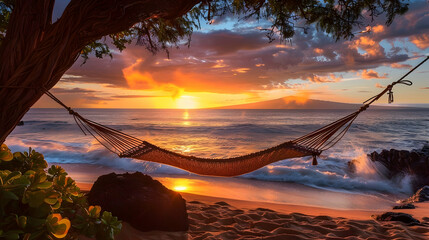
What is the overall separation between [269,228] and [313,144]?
2.82 ft

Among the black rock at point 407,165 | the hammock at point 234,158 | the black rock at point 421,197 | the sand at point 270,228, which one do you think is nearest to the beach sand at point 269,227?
the sand at point 270,228

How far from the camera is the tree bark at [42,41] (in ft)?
4.33

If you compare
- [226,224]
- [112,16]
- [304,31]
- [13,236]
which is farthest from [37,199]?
[304,31]

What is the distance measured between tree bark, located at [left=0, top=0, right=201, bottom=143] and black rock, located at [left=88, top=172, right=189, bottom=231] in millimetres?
1064

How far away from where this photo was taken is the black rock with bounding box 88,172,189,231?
2186 mm

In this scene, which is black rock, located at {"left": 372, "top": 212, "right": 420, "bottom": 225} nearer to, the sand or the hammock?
the sand

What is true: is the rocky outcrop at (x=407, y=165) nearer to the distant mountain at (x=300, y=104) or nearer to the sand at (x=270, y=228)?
the sand at (x=270, y=228)

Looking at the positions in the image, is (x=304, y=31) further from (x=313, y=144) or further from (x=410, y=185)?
(x=410, y=185)

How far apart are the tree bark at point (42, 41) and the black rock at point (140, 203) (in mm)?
1064

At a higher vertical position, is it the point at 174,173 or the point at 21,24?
the point at 21,24

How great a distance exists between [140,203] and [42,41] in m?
1.37

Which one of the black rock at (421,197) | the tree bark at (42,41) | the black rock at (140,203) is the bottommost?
the black rock at (421,197)

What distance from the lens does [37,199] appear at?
2.15 ft

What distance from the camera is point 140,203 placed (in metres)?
2.22
